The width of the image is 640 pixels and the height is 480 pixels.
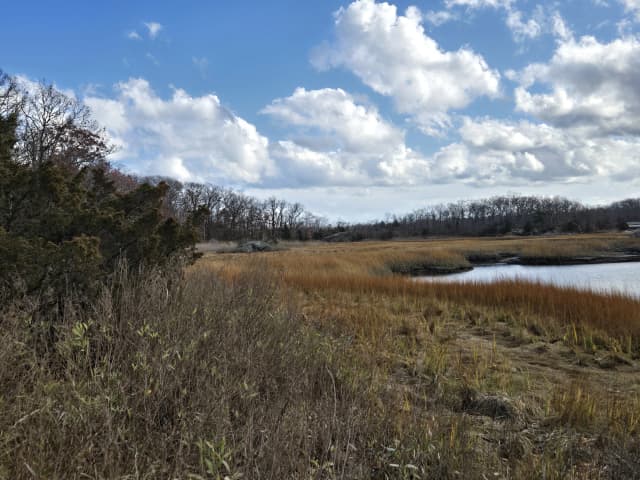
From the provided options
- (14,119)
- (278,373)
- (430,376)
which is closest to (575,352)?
(430,376)

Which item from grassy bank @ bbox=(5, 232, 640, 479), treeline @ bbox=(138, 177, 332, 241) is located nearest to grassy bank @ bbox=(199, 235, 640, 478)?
grassy bank @ bbox=(5, 232, 640, 479)

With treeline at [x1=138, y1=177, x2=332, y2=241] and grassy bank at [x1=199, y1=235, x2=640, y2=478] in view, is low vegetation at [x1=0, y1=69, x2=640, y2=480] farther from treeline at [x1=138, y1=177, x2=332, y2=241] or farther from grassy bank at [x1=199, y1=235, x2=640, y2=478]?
treeline at [x1=138, y1=177, x2=332, y2=241]

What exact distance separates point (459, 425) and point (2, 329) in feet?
11.8

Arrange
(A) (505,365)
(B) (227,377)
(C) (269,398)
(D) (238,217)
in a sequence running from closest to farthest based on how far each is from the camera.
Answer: (B) (227,377), (C) (269,398), (A) (505,365), (D) (238,217)

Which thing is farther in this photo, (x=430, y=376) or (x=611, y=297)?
(x=611, y=297)

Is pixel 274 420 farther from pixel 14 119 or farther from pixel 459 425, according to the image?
pixel 14 119

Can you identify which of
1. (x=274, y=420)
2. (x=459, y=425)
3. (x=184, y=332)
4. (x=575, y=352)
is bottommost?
(x=575, y=352)

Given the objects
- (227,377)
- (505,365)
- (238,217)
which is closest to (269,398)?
(227,377)

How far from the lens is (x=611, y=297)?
33.0 ft

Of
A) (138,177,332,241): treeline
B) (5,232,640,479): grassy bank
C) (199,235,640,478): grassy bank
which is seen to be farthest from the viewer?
(138,177,332,241): treeline

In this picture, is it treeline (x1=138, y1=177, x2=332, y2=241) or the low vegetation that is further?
treeline (x1=138, y1=177, x2=332, y2=241)

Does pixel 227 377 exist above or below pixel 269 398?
above

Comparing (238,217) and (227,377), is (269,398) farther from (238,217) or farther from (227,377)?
(238,217)

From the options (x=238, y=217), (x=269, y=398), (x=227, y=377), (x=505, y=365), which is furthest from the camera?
(x=238, y=217)
